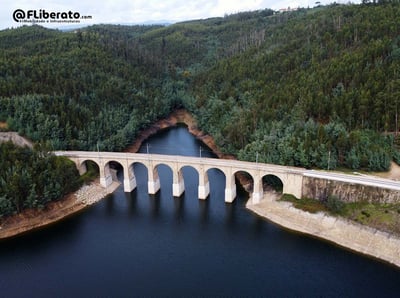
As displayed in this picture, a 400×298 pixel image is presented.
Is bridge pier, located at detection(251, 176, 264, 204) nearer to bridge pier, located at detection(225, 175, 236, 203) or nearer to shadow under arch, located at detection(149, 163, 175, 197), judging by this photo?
bridge pier, located at detection(225, 175, 236, 203)

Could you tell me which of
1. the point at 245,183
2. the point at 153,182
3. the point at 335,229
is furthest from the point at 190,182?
the point at 335,229

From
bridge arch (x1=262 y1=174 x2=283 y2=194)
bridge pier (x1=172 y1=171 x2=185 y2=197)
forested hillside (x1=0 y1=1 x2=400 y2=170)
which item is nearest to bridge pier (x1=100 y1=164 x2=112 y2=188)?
forested hillside (x1=0 y1=1 x2=400 y2=170)

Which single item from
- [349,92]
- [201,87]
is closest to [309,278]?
[349,92]

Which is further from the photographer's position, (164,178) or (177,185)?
(164,178)

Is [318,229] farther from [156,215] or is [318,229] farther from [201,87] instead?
[201,87]

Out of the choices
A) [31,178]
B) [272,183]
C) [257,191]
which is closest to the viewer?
[31,178]

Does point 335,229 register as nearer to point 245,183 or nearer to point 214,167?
point 245,183
